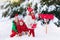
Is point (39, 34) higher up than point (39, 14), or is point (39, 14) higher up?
point (39, 14)

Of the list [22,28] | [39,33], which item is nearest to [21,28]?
Result: [22,28]

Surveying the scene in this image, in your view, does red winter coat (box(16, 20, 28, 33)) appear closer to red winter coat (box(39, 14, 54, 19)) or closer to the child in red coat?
the child in red coat

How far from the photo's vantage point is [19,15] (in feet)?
3.60

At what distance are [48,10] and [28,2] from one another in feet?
0.45

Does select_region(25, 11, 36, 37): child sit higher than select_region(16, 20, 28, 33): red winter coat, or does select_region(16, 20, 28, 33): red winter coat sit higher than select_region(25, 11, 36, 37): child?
select_region(25, 11, 36, 37): child

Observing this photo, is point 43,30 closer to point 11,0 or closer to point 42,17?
point 42,17

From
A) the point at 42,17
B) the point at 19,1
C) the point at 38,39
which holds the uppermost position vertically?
the point at 19,1

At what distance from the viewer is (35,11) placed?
42.9 inches

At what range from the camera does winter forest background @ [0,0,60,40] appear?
3.42 feet

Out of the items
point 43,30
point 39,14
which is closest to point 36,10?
point 39,14

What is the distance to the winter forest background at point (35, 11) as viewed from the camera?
1.04m

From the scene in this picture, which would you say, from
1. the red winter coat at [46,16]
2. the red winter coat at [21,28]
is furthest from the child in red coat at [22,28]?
the red winter coat at [46,16]

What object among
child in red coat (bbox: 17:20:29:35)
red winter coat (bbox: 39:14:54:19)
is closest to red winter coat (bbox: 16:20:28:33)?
child in red coat (bbox: 17:20:29:35)

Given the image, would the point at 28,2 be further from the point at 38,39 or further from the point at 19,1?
the point at 38,39
